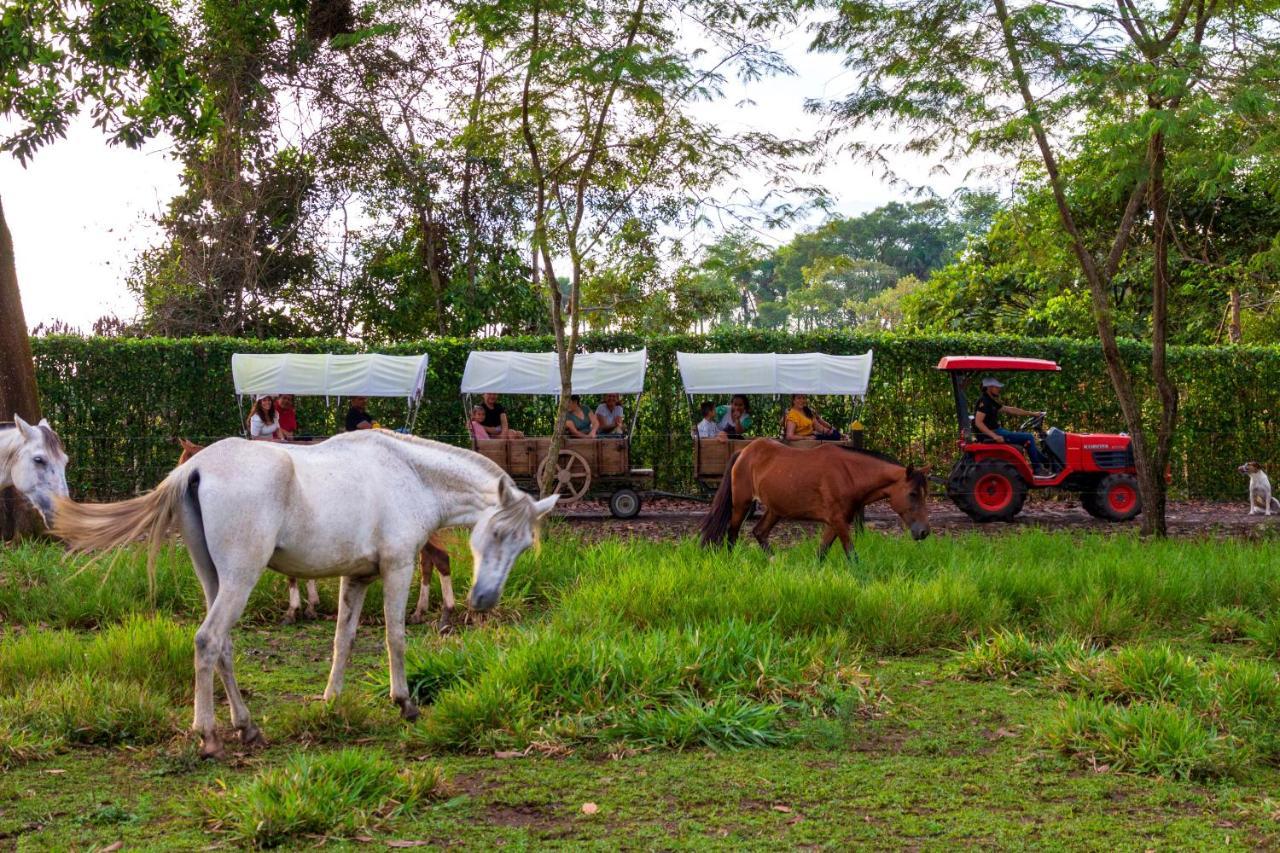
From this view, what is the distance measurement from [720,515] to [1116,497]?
7.74 meters

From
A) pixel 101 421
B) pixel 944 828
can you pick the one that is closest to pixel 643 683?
pixel 944 828

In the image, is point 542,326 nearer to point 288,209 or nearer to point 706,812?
point 288,209

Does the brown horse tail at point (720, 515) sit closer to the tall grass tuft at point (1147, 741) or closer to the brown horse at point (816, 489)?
the brown horse at point (816, 489)

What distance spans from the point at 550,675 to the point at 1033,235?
8983 mm

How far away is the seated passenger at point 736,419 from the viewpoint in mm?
16166

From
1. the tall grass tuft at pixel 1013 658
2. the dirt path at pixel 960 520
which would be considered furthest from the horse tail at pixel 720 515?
the tall grass tuft at pixel 1013 658

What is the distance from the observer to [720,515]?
34.0ft

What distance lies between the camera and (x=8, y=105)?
39.5 ft

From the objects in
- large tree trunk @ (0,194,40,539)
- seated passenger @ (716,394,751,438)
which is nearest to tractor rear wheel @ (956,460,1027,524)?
seated passenger @ (716,394,751,438)

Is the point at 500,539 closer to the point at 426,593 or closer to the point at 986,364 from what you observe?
the point at 426,593

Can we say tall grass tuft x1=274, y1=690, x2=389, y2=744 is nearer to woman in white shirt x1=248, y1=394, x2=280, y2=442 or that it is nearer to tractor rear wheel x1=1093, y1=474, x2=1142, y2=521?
woman in white shirt x1=248, y1=394, x2=280, y2=442

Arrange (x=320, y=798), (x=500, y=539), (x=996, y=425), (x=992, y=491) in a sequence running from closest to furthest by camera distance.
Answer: (x=320, y=798)
(x=500, y=539)
(x=992, y=491)
(x=996, y=425)

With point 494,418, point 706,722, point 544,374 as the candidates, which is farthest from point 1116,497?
point 706,722

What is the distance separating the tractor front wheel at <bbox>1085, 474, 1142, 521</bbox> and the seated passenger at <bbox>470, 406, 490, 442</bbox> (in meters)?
8.11
